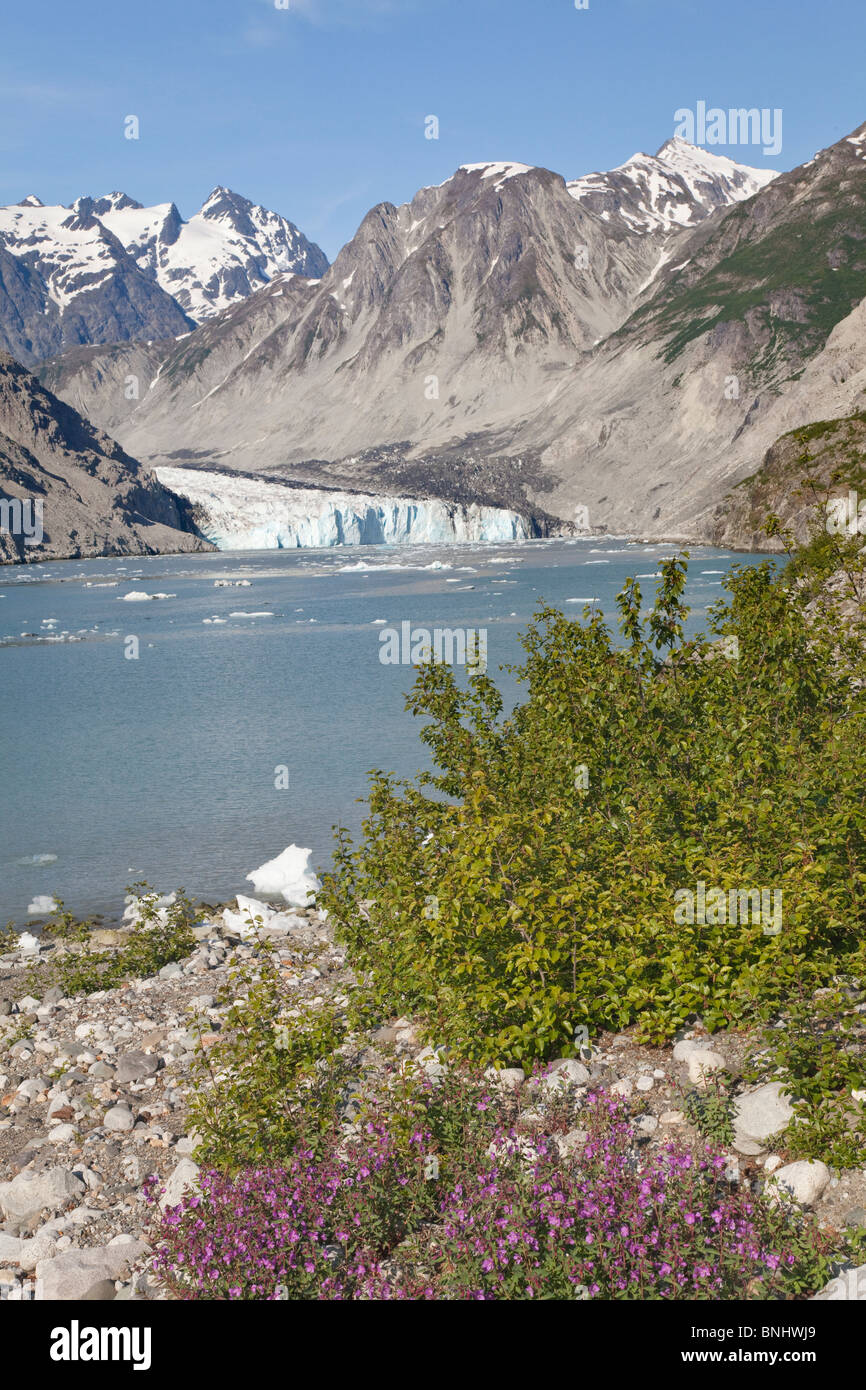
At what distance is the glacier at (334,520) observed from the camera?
5955 inches

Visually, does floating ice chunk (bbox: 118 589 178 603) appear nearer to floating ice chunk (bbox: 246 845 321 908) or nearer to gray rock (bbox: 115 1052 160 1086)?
floating ice chunk (bbox: 246 845 321 908)

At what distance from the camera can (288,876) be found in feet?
57.9

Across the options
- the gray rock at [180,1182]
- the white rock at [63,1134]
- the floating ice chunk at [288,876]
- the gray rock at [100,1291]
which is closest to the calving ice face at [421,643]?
the floating ice chunk at [288,876]

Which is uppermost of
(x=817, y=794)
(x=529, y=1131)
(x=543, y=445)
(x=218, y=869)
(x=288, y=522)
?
(x=543, y=445)

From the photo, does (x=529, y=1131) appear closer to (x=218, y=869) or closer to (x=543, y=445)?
(x=218, y=869)

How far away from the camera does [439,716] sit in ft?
41.4

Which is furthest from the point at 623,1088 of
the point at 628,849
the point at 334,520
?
the point at 334,520

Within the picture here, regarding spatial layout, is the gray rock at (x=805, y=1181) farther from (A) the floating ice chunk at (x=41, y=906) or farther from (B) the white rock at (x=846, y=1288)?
(A) the floating ice chunk at (x=41, y=906)

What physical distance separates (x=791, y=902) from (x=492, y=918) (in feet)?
7.25

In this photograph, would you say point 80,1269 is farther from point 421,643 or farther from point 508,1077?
point 421,643

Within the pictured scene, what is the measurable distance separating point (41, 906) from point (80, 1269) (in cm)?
1229

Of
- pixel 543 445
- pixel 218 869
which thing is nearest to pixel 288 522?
pixel 543 445

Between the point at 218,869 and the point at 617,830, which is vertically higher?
the point at 617,830

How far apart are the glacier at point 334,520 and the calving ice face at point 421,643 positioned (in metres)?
97.7
